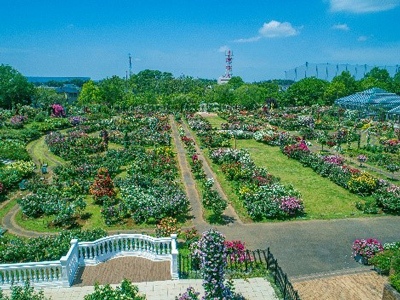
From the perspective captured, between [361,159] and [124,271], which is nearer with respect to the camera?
[124,271]

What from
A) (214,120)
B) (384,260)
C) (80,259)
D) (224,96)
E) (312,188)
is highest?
(224,96)

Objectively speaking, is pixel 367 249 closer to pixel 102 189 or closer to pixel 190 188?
pixel 190 188

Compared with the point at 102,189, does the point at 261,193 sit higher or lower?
lower

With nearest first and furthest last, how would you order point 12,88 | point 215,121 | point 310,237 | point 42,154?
point 310,237 → point 42,154 → point 215,121 → point 12,88

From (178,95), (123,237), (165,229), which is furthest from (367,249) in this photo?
(178,95)

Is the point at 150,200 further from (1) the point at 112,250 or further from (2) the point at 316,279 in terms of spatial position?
(2) the point at 316,279
